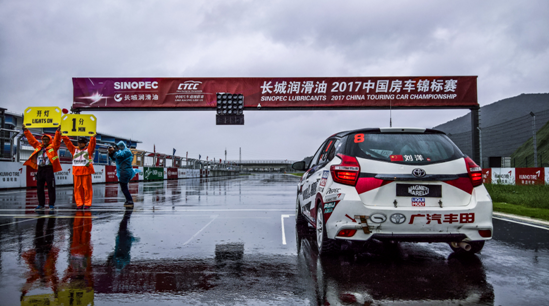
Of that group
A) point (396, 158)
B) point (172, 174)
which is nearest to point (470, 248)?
point (396, 158)

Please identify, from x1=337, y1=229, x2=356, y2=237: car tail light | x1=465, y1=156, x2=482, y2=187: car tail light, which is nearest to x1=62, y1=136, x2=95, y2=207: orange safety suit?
x1=337, y1=229, x2=356, y2=237: car tail light

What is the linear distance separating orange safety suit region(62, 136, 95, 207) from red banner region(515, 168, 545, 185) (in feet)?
62.3

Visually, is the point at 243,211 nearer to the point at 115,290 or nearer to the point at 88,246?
the point at 88,246

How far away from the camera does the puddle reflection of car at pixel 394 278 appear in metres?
3.27

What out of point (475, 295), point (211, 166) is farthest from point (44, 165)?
point (211, 166)

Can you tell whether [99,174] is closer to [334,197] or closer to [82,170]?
[82,170]

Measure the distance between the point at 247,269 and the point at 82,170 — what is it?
6.86m

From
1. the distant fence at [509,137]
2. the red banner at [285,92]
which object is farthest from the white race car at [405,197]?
the distant fence at [509,137]

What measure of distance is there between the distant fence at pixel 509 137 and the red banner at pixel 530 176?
3162 millimetres

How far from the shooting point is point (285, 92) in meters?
25.6

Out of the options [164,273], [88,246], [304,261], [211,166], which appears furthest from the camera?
[211,166]

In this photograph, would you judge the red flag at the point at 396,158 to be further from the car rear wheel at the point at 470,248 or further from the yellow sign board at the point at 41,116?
the yellow sign board at the point at 41,116

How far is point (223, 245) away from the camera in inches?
213

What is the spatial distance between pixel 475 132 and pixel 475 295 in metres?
25.2
